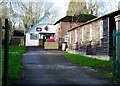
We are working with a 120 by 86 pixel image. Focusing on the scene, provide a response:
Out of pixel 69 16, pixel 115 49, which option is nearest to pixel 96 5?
pixel 69 16

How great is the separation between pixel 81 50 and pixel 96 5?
84.6 feet

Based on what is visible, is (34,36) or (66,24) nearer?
(66,24)

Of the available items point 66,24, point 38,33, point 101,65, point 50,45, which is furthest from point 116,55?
point 38,33

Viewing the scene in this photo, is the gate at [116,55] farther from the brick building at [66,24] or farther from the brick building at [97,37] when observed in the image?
the brick building at [66,24]

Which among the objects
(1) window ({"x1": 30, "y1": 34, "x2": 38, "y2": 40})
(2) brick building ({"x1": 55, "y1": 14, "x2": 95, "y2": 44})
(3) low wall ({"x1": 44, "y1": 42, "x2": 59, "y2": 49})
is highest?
(2) brick building ({"x1": 55, "y1": 14, "x2": 95, "y2": 44})

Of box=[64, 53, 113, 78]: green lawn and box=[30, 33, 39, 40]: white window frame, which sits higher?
box=[30, 33, 39, 40]: white window frame

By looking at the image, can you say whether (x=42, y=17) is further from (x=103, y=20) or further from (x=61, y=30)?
(x=103, y=20)

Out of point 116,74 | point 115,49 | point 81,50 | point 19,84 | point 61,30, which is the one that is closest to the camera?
point 19,84

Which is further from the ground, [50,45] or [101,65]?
[50,45]

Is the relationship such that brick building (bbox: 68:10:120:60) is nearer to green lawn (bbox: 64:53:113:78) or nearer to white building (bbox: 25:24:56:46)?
green lawn (bbox: 64:53:113:78)

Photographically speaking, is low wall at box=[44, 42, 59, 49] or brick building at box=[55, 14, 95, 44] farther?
brick building at box=[55, 14, 95, 44]

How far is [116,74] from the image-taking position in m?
13.5

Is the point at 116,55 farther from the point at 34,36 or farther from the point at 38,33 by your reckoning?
the point at 34,36

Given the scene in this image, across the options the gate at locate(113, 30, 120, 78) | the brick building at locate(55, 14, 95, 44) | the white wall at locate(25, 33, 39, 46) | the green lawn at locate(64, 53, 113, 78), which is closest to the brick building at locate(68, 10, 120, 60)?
the green lawn at locate(64, 53, 113, 78)
